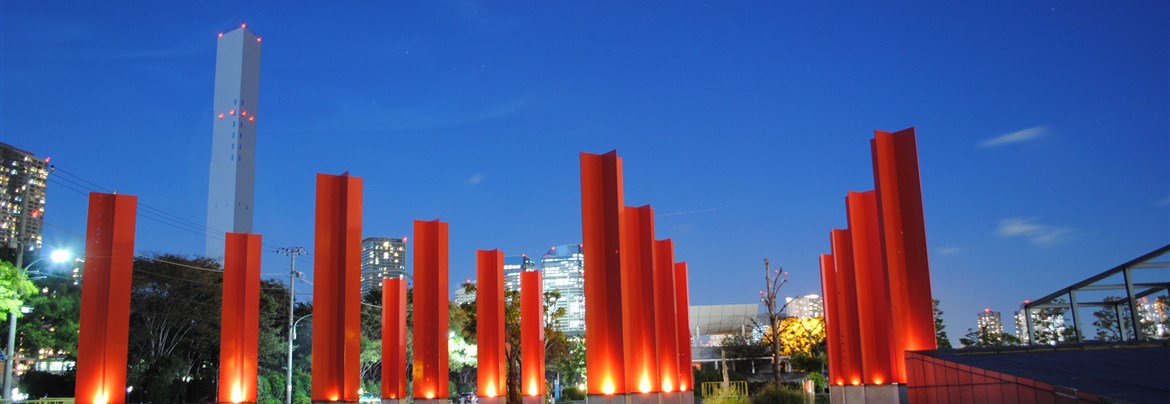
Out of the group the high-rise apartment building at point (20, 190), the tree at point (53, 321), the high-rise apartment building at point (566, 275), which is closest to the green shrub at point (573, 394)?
the tree at point (53, 321)

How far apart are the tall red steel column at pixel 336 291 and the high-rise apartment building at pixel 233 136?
287 ft

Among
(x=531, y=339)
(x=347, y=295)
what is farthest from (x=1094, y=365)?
(x=531, y=339)

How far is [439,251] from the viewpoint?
86.3 feet

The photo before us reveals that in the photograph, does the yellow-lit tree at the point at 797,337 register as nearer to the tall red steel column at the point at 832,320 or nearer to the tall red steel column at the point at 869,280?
the tall red steel column at the point at 832,320

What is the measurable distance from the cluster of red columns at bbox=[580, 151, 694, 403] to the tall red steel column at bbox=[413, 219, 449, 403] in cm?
766

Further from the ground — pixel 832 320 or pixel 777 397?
pixel 832 320

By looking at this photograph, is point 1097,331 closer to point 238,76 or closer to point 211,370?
point 211,370

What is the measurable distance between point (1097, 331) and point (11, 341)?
41.2m

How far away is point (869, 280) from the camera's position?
24.8 metres

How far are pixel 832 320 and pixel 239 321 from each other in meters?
16.8

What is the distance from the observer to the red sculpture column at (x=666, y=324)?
19875 mm

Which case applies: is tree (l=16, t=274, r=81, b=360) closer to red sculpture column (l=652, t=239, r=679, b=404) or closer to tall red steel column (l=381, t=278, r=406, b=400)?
tall red steel column (l=381, t=278, r=406, b=400)

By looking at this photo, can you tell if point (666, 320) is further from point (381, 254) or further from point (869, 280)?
point (381, 254)

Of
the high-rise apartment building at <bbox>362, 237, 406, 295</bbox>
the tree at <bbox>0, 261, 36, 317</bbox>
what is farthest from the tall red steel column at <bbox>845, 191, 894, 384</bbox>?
the high-rise apartment building at <bbox>362, 237, 406, 295</bbox>
